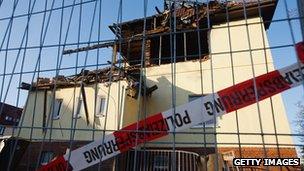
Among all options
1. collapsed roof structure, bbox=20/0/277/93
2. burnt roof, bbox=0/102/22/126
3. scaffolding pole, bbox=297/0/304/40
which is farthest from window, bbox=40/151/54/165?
scaffolding pole, bbox=297/0/304/40

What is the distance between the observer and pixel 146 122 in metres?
3.77

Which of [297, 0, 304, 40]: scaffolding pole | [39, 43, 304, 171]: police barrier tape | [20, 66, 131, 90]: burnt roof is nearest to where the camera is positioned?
[297, 0, 304, 40]: scaffolding pole

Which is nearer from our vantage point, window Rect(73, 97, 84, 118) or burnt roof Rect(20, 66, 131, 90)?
window Rect(73, 97, 84, 118)

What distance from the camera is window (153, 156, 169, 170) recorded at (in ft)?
33.6

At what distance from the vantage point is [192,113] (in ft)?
12.0

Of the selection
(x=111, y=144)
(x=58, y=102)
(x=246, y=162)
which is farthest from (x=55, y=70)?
(x=58, y=102)

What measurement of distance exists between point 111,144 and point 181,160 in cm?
653

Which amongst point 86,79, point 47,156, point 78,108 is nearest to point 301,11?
point 78,108

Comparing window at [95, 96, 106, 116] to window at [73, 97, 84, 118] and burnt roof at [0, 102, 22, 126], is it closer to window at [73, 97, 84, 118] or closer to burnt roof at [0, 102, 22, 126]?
window at [73, 97, 84, 118]

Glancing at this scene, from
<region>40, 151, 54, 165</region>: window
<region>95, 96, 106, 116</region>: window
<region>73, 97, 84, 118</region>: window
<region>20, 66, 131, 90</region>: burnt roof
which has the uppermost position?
<region>20, 66, 131, 90</region>: burnt roof

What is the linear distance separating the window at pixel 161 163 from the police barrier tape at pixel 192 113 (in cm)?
652

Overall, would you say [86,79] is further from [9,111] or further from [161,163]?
[9,111]

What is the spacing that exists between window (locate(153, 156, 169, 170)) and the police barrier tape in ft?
21.4

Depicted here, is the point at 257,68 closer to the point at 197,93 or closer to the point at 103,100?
the point at 197,93
